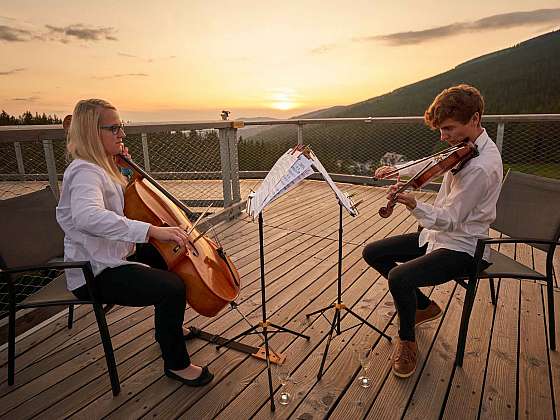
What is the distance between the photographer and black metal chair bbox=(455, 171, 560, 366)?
162 centimetres

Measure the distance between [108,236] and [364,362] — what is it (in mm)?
1306

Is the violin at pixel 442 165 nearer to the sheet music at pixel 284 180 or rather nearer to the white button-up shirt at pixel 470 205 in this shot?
the white button-up shirt at pixel 470 205

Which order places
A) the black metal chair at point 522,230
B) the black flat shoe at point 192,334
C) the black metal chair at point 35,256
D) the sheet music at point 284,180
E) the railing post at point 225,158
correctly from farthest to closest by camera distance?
the railing post at point 225,158
the black flat shoe at point 192,334
the black metal chair at point 522,230
the black metal chair at point 35,256
the sheet music at point 284,180

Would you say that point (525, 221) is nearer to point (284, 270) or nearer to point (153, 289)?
point (284, 270)

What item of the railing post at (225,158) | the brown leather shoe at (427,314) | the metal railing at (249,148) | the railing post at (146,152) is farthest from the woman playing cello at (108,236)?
the railing post at (146,152)

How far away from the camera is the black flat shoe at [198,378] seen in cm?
162

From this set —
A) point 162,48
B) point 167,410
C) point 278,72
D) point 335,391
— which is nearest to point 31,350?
point 167,410

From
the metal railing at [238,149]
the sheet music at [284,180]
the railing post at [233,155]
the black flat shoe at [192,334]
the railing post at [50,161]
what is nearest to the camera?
the sheet music at [284,180]

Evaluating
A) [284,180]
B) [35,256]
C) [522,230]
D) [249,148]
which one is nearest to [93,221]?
[35,256]

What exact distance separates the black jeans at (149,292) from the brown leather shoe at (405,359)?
3.36ft

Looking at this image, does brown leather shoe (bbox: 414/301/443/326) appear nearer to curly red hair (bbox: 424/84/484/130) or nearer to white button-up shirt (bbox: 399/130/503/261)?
white button-up shirt (bbox: 399/130/503/261)

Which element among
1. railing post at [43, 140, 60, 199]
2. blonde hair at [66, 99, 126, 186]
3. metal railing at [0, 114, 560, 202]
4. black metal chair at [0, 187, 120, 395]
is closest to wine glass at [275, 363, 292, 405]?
black metal chair at [0, 187, 120, 395]

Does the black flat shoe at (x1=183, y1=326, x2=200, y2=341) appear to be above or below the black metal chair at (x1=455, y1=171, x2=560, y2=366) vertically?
below

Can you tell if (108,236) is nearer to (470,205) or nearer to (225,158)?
(470,205)
